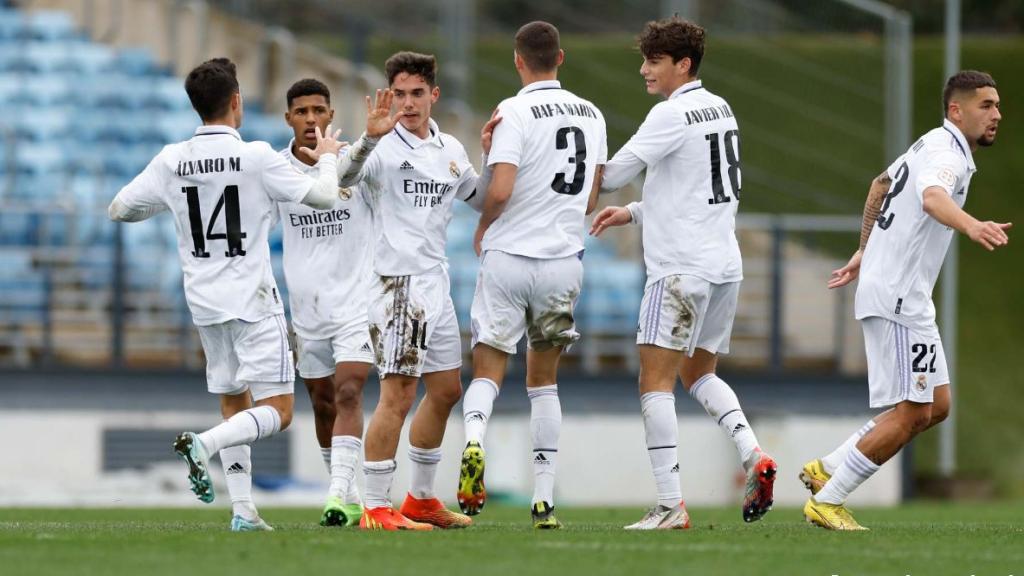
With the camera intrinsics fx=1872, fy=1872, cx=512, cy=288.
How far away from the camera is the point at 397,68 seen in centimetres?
971

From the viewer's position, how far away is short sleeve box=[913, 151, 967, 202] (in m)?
9.23

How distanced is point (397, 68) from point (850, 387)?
1052cm

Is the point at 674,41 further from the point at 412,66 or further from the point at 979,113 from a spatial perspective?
the point at 979,113

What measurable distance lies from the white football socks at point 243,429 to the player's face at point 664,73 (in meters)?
2.56

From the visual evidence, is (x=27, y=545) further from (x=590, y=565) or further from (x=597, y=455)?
(x=597, y=455)

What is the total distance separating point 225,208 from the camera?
9211mm

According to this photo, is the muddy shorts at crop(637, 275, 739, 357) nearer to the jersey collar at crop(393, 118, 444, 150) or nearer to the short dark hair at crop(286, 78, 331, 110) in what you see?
the jersey collar at crop(393, 118, 444, 150)

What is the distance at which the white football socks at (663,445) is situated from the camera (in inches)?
375

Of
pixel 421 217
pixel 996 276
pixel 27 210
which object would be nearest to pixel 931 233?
pixel 421 217

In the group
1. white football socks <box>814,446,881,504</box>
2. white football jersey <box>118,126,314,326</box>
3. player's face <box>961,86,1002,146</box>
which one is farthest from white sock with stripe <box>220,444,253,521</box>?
player's face <box>961,86,1002,146</box>

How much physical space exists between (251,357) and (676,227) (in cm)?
224

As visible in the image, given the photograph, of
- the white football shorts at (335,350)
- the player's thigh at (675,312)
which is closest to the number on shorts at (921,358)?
the player's thigh at (675,312)

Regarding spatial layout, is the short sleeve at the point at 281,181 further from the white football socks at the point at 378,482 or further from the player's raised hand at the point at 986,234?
the player's raised hand at the point at 986,234

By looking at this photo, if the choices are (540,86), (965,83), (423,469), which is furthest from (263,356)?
(965,83)
